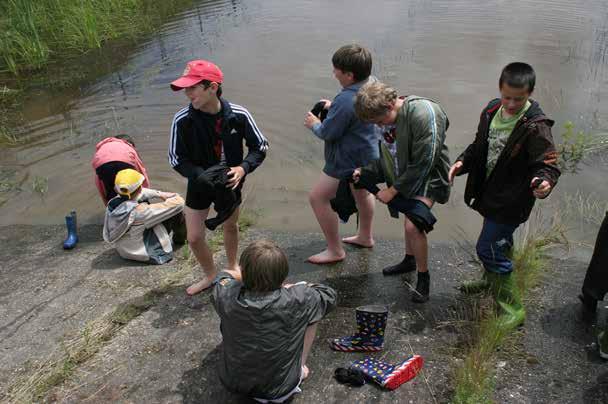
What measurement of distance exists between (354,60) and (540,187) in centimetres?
156

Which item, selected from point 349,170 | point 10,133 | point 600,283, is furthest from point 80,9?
point 600,283

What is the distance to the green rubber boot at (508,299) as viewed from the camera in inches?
146

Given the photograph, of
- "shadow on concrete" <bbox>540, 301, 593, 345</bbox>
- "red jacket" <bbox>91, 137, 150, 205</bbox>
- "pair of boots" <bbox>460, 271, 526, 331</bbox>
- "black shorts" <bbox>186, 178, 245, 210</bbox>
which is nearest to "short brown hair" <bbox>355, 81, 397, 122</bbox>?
"black shorts" <bbox>186, 178, 245, 210</bbox>

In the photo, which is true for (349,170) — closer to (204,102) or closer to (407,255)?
(407,255)

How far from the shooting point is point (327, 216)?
4598 mm

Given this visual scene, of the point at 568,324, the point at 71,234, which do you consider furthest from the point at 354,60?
the point at 71,234

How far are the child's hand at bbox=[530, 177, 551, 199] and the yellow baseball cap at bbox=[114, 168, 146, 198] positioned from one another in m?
3.44

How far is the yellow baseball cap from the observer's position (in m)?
5.06

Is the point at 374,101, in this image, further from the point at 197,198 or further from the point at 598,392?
the point at 598,392

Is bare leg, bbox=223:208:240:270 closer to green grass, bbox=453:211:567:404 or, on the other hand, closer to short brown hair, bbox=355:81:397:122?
short brown hair, bbox=355:81:397:122

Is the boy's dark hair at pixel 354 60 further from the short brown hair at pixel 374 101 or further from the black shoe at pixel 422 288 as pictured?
the black shoe at pixel 422 288

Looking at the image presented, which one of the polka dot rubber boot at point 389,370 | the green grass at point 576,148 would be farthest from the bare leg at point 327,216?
the green grass at point 576,148

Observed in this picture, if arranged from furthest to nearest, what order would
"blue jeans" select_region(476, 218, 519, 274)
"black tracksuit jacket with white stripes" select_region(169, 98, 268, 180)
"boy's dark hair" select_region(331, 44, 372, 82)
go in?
1. "boy's dark hair" select_region(331, 44, 372, 82)
2. "black tracksuit jacket with white stripes" select_region(169, 98, 268, 180)
3. "blue jeans" select_region(476, 218, 519, 274)

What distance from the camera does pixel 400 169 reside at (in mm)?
3828
